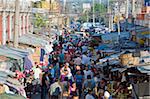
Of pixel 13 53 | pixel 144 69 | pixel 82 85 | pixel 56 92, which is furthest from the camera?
pixel 13 53

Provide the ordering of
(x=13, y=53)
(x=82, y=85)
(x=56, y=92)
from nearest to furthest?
(x=56, y=92) → (x=82, y=85) → (x=13, y=53)

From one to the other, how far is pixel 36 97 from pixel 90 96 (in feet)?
12.6

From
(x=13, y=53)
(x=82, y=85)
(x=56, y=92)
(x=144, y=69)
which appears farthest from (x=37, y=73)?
(x=144, y=69)

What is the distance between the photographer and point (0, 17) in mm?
25094

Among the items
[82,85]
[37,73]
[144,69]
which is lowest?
[82,85]

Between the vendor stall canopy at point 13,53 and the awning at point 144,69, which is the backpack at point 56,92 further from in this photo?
the awning at point 144,69

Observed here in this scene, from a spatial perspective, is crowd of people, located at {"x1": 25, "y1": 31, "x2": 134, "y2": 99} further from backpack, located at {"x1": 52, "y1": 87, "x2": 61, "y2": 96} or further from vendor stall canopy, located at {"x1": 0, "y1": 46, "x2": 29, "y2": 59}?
vendor stall canopy, located at {"x1": 0, "y1": 46, "x2": 29, "y2": 59}

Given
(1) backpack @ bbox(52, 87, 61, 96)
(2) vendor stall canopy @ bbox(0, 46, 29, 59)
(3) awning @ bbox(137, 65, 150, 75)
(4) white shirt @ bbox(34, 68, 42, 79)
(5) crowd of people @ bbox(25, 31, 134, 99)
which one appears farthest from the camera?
(4) white shirt @ bbox(34, 68, 42, 79)

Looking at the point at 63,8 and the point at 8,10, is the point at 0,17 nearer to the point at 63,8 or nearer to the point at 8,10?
the point at 8,10

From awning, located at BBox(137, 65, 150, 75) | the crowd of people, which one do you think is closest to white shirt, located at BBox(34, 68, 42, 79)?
the crowd of people

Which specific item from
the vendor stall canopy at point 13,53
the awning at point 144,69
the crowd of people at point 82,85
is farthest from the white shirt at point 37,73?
the awning at point 144,69

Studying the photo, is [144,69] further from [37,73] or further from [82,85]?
[37,73]

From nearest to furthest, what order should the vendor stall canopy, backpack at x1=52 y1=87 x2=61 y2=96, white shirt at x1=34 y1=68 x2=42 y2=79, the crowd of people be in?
the crowd of people → backpack at x1=52 y1=87 x2=61 y2=96 → the vendor stall canopy → white shirt at x1=34 y1=68 x2=42 y2=79

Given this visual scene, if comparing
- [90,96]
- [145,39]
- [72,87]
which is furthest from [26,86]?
[145,39]
